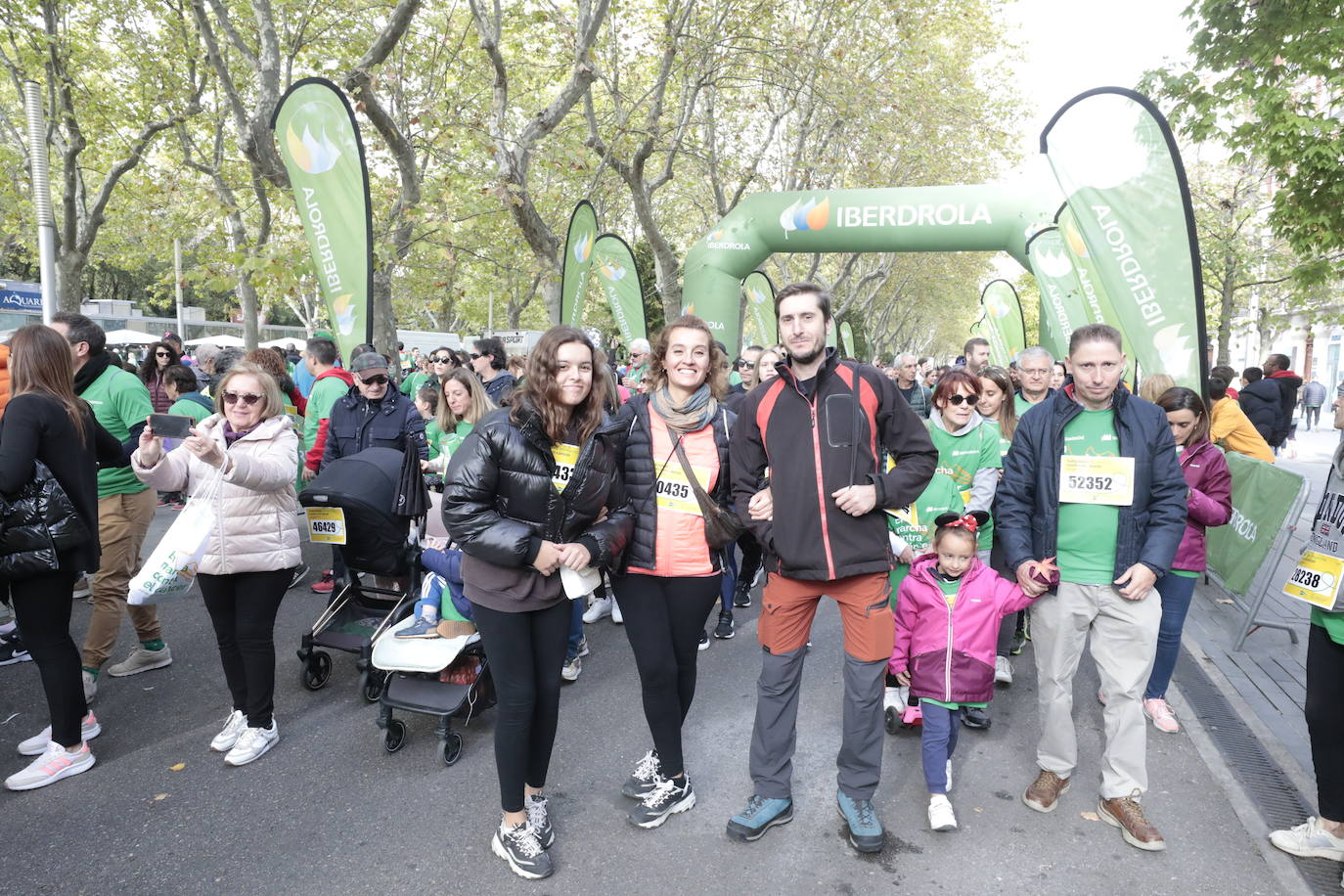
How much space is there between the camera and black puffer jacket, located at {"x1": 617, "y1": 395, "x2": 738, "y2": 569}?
3.15 m

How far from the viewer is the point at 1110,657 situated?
3.28 meters

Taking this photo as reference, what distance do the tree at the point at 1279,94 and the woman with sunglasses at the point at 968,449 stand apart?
190 inches

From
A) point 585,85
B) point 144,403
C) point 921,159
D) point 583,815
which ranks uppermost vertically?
point 921,159

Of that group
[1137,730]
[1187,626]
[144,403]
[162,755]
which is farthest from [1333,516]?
[144,403]

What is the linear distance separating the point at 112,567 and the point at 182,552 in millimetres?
1391

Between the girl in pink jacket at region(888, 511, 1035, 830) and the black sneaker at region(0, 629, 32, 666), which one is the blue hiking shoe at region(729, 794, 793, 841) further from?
the black sneaker at region(0, 629, 32, 666)

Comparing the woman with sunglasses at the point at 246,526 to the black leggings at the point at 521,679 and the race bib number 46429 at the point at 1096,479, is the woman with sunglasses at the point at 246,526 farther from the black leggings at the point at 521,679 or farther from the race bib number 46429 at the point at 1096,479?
the race bib number 46429 at the point at 1096,479

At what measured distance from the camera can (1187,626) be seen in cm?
602

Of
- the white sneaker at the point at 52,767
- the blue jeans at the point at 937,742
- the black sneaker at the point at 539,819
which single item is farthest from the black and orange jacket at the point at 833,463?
the white sneaker at the point at 52,767

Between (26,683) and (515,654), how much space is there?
142 inches

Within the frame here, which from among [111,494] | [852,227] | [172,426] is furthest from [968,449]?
[852,227]

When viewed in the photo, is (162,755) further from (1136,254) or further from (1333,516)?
(1136,254)

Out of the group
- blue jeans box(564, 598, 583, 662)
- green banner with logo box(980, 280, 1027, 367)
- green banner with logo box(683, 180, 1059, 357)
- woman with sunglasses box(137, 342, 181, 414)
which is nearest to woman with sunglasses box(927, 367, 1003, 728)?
blue jeans box(564, 598, 583, 662)

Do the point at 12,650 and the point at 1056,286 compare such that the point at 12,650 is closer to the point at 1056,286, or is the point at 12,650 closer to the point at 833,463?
the point at 833,463
